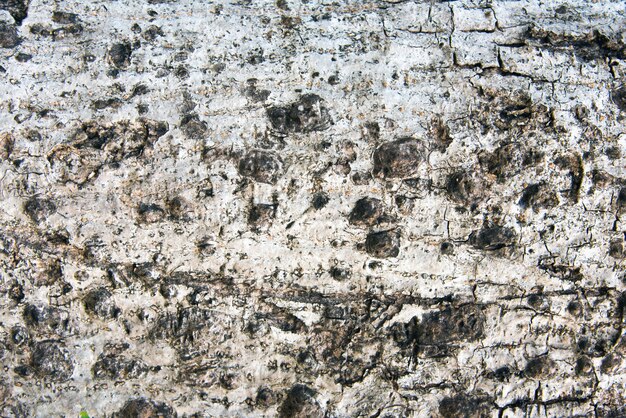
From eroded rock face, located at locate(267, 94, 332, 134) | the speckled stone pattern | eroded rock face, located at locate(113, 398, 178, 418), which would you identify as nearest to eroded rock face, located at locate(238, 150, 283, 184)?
the speckled stone pattern

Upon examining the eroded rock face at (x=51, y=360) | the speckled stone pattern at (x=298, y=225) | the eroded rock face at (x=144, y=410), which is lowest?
the eroded rock face at (x=144, y=410)

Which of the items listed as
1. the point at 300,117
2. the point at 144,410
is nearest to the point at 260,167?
the point at 300,117

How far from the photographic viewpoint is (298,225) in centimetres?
186

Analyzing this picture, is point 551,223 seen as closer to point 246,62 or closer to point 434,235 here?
point 434,235

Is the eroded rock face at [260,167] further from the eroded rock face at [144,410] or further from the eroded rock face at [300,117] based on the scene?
the eroded rock face at [144,410]

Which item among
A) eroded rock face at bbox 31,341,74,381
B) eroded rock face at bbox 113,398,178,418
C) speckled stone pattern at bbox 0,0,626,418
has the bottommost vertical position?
eroded rock face at bbox 113,398,178,418

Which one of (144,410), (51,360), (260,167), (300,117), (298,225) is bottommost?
(144,410)

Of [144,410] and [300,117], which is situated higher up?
[300,117]

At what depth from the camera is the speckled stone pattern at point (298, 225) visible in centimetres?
184

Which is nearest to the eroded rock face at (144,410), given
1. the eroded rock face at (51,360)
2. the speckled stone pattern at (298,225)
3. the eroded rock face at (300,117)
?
the speckled stone pattern at (298,225)

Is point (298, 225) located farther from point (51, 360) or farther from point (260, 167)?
point (51, 360)

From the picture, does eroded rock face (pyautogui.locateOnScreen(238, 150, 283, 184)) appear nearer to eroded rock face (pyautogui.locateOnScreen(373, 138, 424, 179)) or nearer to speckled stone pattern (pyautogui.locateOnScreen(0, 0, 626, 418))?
speckled stone pattern (pyautogui.locateOnScreen(0, 0, 626, 418))

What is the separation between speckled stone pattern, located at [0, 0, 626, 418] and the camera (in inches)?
72.4

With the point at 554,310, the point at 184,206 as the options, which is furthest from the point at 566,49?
the point at 184,206
